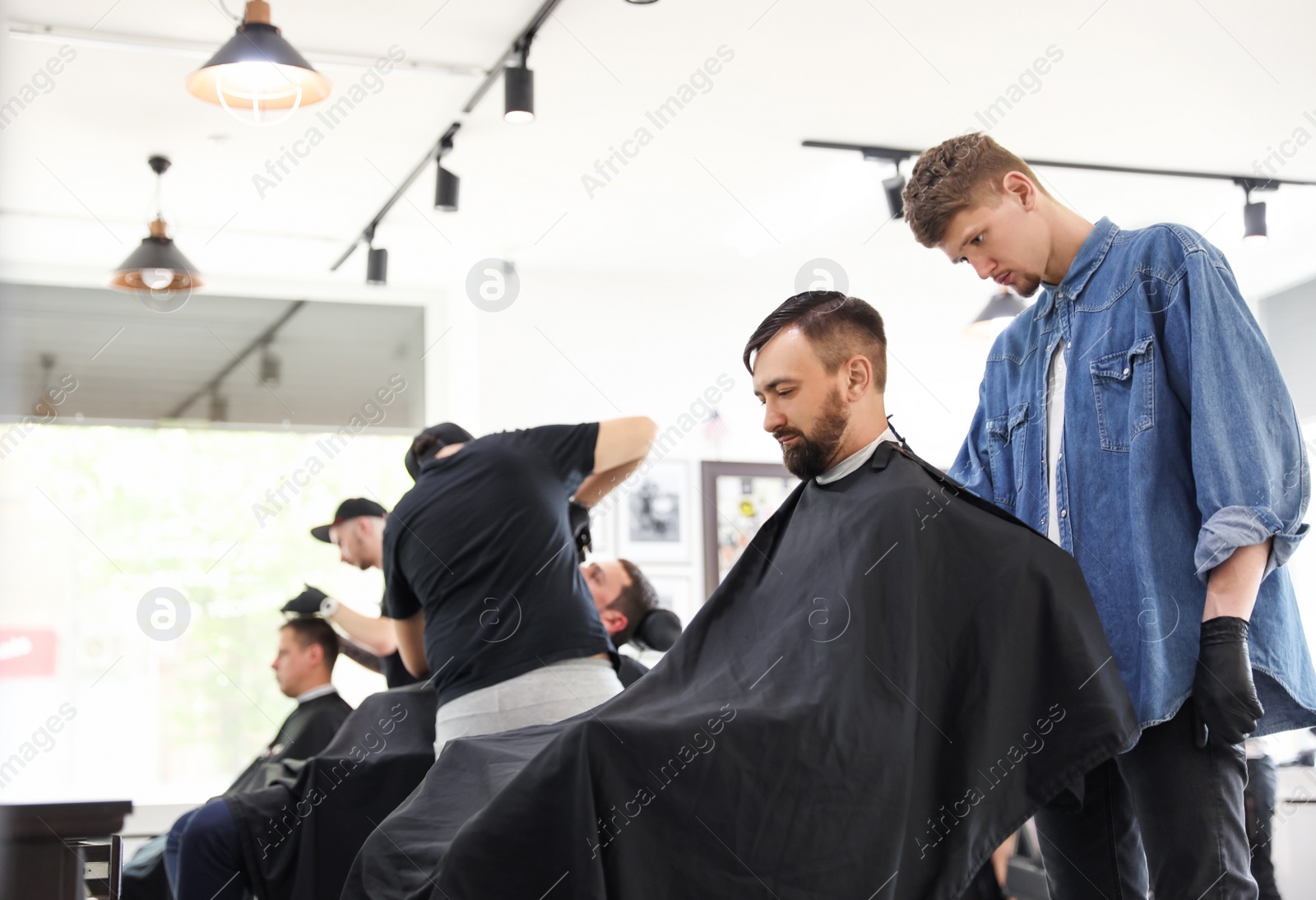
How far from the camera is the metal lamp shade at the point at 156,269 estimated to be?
4.28 metres

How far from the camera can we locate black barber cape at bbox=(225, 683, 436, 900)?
2658 mm

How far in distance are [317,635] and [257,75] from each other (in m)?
1.78

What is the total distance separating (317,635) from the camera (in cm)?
392

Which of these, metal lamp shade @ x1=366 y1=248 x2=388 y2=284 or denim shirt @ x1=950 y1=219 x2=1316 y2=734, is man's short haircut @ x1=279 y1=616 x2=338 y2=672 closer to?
metal lamp shade @ x1=366 y1=248 x2=388 y2=284

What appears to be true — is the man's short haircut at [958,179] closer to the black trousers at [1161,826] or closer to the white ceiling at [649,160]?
the black trousers at [1161,826]

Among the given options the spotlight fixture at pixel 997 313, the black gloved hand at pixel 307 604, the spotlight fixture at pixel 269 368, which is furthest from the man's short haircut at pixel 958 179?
the spotlight fixture at pixel 269 368

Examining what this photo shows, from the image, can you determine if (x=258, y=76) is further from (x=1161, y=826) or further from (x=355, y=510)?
(x=1161, y=826)

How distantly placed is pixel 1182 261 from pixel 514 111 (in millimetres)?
2604

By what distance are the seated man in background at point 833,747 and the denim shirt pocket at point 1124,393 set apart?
0.18 metres

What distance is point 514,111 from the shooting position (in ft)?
12.2

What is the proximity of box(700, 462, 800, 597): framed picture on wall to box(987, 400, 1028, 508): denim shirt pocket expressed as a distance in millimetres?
4132

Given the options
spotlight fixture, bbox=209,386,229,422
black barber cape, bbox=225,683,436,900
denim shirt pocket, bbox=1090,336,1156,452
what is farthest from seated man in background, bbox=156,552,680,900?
spotlight fixture, bbox=209,386,229,422

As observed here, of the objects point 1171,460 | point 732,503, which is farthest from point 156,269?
point 1171,460

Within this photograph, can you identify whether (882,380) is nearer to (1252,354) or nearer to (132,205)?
(1252,354)
